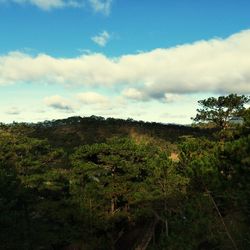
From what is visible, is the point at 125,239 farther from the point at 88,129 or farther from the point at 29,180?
the point at 88,129

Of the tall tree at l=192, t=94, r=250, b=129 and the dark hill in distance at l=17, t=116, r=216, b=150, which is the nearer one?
the tall tree at l=192, t=94, r=250, b=129

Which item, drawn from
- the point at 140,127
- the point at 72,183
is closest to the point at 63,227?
the point at 72,183

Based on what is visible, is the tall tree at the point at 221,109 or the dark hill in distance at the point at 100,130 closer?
the tall tree at the point at 221,109

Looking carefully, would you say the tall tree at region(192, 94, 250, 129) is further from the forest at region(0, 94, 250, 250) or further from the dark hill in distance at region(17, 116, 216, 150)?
the dark hill in distance at region(17, 116, 216, 150)

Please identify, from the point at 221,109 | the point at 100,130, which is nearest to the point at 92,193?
the point at 221,109

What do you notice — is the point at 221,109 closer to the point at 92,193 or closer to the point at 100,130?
the point at 92,193

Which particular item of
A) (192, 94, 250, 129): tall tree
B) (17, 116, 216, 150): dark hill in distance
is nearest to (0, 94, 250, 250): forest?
(192, 94, 250, 129): tall tree

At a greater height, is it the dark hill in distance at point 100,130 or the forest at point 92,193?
the dark hill in distance at point 100,130

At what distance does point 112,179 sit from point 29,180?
8275 mm

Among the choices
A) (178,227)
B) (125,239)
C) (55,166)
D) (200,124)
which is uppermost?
(200,124)

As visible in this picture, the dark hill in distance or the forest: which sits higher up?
the dark hill in distance

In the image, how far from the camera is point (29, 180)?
4569cm

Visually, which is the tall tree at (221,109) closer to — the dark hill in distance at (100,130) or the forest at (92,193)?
the forest at (92,193)

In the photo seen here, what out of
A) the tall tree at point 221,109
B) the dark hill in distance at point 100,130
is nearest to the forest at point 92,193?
the tall tree at point 221,109
